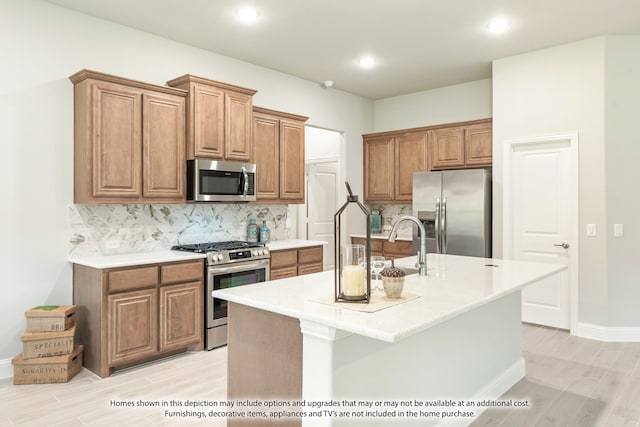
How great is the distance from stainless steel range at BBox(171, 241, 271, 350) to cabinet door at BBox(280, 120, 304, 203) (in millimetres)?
953

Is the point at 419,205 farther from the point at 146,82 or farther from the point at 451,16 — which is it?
the point at 146,82

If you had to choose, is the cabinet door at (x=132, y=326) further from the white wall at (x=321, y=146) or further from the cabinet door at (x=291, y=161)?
the white wall at (x=321, y=146)

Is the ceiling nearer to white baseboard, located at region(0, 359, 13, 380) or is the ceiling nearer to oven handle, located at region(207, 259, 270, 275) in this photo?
oven handle, located at region(207, 259, 270, 275)

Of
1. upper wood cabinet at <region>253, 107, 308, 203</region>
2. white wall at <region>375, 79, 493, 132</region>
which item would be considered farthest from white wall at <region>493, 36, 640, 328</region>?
upper wood cabinet at <region>253, 107, 308, 203</region>

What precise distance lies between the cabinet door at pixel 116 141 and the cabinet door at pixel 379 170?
11.5 feet

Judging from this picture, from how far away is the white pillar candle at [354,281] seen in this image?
1.84 metres

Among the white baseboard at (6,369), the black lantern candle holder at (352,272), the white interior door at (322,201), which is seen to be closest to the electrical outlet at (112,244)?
the white baseboard at (6,369)

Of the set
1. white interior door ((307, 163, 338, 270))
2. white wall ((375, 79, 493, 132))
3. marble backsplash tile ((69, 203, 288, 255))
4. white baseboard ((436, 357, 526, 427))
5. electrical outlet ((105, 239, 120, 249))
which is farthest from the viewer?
white interior door ((307, 163, 338, 270))

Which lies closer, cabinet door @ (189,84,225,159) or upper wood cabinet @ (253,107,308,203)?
cabinet door @ (189,84,225,159)

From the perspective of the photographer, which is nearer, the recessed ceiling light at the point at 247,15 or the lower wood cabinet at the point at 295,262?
the recessed ceiling light at the point at 247,15

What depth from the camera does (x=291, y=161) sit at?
4.98 m

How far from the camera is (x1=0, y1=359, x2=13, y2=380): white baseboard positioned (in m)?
3.19

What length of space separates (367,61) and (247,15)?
1662 mm

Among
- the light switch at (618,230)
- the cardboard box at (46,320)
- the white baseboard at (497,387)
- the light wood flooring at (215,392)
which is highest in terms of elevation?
the light switch at (618,230)
